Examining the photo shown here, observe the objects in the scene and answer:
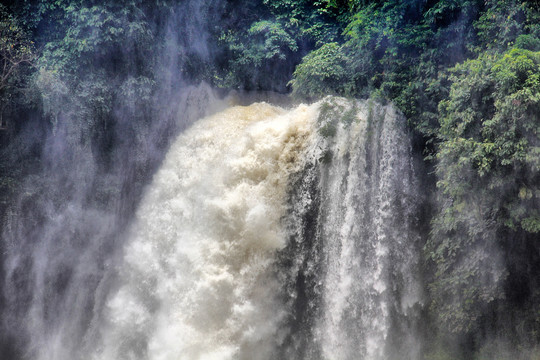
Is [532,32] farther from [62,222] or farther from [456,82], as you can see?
[62,222]

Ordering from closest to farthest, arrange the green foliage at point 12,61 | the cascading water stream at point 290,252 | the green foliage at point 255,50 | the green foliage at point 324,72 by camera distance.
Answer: the cascading water stream at point 290,252 → the green foliage at point 12,61 → the green foliage at point 324,72 → the green foliage at point 255,50

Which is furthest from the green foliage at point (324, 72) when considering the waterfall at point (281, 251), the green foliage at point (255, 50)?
the waterfall at point (281, 251)

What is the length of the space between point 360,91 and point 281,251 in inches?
145

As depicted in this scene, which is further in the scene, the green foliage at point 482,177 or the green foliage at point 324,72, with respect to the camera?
the green foliage at point 324,72

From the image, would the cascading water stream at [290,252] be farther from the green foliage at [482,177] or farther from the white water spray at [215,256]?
the green foliage at [482,177]

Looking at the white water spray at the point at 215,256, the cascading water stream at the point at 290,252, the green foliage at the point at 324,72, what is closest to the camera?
the cascading water stream at the point at 290,252

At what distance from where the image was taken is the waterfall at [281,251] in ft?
26.7

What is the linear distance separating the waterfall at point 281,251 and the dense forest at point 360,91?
25.9 inches

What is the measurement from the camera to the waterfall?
26.7 ft

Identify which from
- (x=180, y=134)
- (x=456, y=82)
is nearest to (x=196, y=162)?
(x=180, y=134)

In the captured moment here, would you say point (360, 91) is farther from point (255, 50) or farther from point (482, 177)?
point (482, 177)

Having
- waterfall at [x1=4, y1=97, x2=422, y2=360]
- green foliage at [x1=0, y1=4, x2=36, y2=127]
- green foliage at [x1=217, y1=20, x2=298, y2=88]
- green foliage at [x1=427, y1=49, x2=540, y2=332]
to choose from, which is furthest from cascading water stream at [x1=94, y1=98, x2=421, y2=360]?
green foliage at [x1=0, y1=4, x2=36, y2=127]

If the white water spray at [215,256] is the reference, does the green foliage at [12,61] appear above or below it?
above

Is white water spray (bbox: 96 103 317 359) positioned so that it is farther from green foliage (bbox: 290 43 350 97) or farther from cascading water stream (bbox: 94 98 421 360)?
green foliage (bbox: 290 43 350 97)
